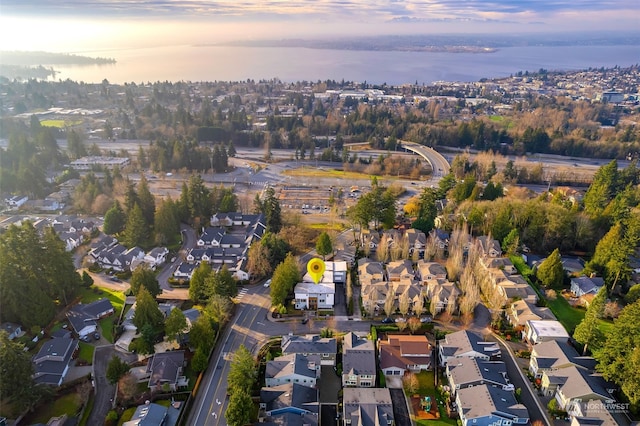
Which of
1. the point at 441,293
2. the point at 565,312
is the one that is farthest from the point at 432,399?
the point at 565,312

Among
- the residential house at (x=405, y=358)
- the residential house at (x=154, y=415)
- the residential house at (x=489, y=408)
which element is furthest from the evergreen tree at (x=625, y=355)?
the residential house at (x=154, y=415)

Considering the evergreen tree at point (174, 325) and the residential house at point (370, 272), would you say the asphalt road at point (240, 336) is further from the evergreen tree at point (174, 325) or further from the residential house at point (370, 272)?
the residential house at point (370, 272)

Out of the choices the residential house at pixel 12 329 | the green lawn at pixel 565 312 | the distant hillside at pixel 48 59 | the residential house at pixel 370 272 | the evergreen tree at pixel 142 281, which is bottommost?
the green lawn at pixel 565 312

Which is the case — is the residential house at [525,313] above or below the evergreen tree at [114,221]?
below

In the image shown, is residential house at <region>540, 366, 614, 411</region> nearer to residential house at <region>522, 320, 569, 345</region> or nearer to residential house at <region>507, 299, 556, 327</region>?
residential house at <region>522, 320, 569, 345</region>

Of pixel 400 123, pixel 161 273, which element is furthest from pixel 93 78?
pixel 161 273

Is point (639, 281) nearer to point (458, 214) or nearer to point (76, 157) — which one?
point (458, 214)
